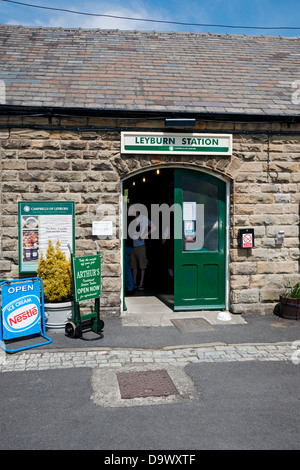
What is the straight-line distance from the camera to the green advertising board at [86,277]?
7094 mm

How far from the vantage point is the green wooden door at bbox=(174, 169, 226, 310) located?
28.4 ft

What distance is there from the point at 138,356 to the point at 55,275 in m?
2.10

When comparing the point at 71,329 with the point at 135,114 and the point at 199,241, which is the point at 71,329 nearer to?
the point at 199,241

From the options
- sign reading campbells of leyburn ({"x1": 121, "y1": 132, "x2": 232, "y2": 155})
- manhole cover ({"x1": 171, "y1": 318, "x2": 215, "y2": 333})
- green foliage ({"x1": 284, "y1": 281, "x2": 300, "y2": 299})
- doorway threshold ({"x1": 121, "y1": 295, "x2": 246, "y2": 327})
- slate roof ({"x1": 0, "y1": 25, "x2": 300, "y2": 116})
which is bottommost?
manhole cover ({"x1": 171, "y1": 318, "x2": 215, "y2": 333})

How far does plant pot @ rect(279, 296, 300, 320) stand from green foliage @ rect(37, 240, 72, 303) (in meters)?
4.11

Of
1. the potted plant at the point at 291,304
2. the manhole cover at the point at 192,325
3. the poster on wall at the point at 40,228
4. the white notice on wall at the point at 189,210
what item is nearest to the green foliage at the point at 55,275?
the poster on wall at the point at 40,228

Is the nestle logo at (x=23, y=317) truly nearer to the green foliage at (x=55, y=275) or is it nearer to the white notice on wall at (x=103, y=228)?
the green foliage at (x=55, y=275)

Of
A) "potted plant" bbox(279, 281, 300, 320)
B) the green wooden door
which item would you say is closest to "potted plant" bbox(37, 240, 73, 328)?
the green wooden door

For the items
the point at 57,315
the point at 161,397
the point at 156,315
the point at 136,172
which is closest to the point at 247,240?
the point at 156,315

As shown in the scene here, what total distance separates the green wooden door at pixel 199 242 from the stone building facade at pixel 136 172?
22 centimetres

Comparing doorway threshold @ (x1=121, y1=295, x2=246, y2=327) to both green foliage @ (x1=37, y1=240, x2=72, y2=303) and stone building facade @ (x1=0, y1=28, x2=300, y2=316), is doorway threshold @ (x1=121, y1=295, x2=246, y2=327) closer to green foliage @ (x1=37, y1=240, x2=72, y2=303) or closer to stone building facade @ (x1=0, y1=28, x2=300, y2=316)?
stone building facade @ (x1=0, y1=28, x2=300, y2=316)

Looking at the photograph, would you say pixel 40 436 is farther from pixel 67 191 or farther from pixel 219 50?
pixel 219 50

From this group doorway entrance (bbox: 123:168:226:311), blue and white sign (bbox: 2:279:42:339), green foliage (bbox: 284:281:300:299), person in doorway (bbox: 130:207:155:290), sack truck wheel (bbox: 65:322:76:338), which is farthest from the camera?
person in doorway (bbox: 130:207:155:290)

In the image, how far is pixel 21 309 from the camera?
6.95m
